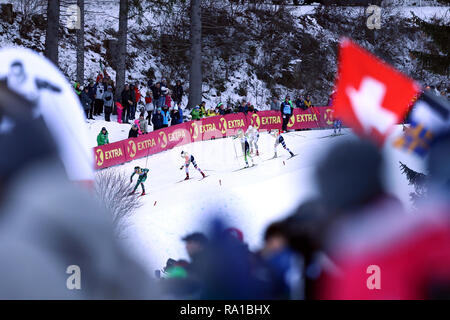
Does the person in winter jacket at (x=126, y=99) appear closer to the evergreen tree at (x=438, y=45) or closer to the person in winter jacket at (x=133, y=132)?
the person in winter jacket at (x=133, y=132)

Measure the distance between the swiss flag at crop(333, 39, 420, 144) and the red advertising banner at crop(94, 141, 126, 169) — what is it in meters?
12.7

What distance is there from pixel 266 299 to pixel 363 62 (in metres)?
1.20

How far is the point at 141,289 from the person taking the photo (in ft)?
7.86

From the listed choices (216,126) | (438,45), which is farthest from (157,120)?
(438,45)

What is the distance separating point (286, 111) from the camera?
2072cm

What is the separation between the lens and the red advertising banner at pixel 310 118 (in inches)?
896

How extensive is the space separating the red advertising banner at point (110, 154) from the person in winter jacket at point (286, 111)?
6606mm

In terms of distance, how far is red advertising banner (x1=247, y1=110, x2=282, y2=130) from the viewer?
22078 millimetres

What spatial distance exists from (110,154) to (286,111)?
7.50 m

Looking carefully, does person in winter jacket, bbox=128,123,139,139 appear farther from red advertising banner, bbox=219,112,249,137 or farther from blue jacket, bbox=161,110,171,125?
red advertising banner, bbox=219,112,249,137

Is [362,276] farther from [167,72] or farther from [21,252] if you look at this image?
[167,72]

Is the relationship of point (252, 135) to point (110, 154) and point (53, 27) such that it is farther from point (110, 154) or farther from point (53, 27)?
point (53, 27)

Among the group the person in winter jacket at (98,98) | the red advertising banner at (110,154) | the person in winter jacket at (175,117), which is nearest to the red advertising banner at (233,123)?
the person in winter jacket at (175,117)

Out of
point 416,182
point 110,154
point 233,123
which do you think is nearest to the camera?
point 416,182
